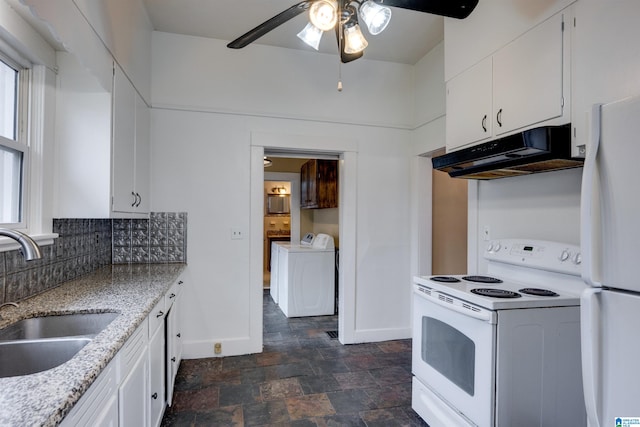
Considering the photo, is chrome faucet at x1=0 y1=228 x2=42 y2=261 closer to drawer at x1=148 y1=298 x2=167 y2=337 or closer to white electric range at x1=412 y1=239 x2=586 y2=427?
drawer at x1=148 y1=298 x2=167 y2=337

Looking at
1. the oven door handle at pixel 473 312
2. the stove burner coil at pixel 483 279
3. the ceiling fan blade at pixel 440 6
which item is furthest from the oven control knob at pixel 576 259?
the ceiling fan blade at pixel 440 6

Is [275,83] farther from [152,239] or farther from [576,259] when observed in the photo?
[576,259]

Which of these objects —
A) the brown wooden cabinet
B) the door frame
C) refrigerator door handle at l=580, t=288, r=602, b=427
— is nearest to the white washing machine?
the brown wooden cabinet

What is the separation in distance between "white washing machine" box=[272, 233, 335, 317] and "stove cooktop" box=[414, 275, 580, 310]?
2.20 m

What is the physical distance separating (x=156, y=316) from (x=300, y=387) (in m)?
1.24

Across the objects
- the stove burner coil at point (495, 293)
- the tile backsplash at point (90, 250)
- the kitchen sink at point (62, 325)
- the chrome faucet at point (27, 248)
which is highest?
the chrome faucet at point (27, 248)

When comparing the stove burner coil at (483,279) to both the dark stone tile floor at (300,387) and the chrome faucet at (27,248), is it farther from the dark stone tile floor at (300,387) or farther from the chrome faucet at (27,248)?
the chrome faucet at (27,248)

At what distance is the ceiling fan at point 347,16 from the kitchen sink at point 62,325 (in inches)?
62.9

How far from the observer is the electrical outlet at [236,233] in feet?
9.95

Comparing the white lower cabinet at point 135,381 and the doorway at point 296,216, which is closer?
the white lower cabinet at point 135,381

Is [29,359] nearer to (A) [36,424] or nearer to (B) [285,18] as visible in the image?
(A) [36,424]

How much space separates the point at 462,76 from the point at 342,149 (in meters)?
1.29

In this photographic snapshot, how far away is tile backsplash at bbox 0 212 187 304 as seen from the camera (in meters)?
1.58

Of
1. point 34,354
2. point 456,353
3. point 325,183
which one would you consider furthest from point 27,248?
point 325,183
